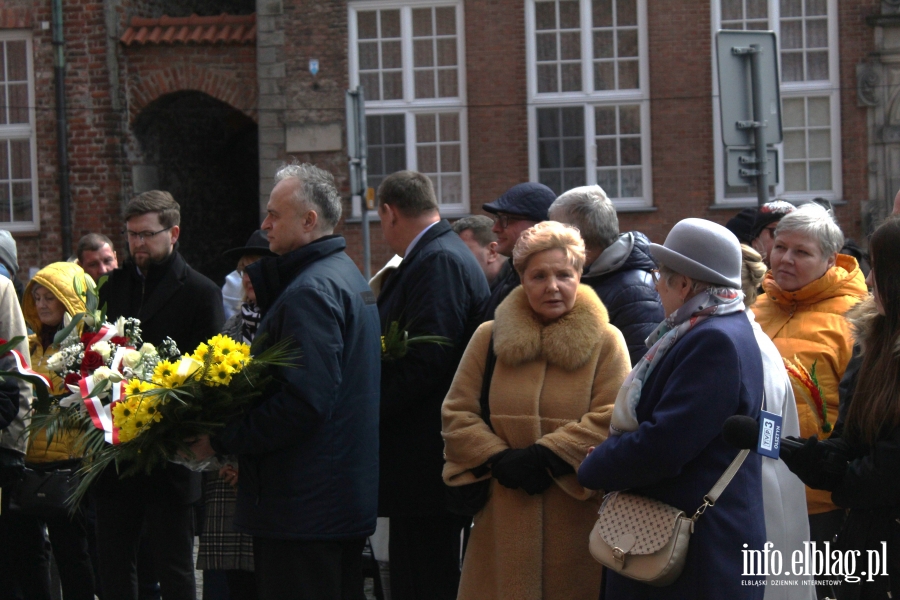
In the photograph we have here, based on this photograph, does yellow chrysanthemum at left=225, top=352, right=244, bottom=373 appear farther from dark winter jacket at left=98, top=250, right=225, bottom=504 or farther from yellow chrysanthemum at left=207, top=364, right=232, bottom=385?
dark winter jacket at left=98, top=250, right=225, bottom=504

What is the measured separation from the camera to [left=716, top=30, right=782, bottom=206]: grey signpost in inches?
294

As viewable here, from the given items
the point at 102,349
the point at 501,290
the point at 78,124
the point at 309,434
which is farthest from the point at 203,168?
the point at 309,434

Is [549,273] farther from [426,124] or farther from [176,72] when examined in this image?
[176,72]

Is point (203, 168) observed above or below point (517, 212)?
above

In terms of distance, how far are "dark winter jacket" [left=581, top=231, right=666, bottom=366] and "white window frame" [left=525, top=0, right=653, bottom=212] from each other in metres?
10.6

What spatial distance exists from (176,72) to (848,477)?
14510mm

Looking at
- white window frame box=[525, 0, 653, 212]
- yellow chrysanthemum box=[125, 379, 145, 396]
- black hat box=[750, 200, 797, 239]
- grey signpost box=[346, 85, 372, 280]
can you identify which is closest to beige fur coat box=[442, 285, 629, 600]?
yellow chrysanthemum box=[125, 379, 145, 396]

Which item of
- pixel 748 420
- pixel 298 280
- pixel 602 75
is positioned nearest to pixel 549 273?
pixel 298 280

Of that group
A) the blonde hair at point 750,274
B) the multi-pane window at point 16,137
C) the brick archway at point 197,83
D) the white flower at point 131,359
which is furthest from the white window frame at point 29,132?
the blonde hair at point 750,274

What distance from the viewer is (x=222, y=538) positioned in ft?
16.4

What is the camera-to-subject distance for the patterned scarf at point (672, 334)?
11.2ft

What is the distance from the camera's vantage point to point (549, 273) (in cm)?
410

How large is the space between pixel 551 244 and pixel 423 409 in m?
1.22

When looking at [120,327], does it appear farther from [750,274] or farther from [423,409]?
[750,274]
